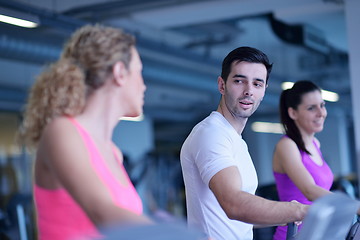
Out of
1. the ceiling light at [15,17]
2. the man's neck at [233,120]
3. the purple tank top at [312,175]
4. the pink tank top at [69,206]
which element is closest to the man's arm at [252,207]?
the man's neck at [233,120]

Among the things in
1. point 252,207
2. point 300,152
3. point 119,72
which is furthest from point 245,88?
point 119,72

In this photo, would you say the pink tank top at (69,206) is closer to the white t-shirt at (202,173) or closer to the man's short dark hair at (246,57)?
the white t-shirt at (202,173)

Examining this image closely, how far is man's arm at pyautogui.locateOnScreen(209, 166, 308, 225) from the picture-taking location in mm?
1674

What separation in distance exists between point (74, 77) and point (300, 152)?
1692 millimetres

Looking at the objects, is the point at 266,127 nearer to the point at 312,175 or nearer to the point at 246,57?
the point at 312,175

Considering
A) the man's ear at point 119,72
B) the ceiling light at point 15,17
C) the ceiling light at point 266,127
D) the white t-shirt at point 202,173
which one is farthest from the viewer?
the ceiling light at point 266,127

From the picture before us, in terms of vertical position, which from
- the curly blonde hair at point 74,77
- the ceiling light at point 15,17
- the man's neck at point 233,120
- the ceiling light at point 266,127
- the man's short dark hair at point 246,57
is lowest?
the ceiling light at point 266,127

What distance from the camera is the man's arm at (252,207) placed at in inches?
65.9

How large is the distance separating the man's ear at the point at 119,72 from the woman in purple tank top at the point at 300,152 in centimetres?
129

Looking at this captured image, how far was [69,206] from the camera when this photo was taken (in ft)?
4.26

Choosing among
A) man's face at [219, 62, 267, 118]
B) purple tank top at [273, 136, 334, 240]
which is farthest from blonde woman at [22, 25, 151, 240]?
purple tank top at [273, 136, 334, 240]

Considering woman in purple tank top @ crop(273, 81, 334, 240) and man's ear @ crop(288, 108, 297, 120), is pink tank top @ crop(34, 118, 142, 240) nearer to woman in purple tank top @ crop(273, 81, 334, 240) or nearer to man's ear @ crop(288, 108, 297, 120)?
woman in purple tank top @ crop(273, 81, 334, 240)

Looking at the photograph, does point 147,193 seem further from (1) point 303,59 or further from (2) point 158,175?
(1) point 303,59

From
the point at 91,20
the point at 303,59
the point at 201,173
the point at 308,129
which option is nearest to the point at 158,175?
the point at 303,59
